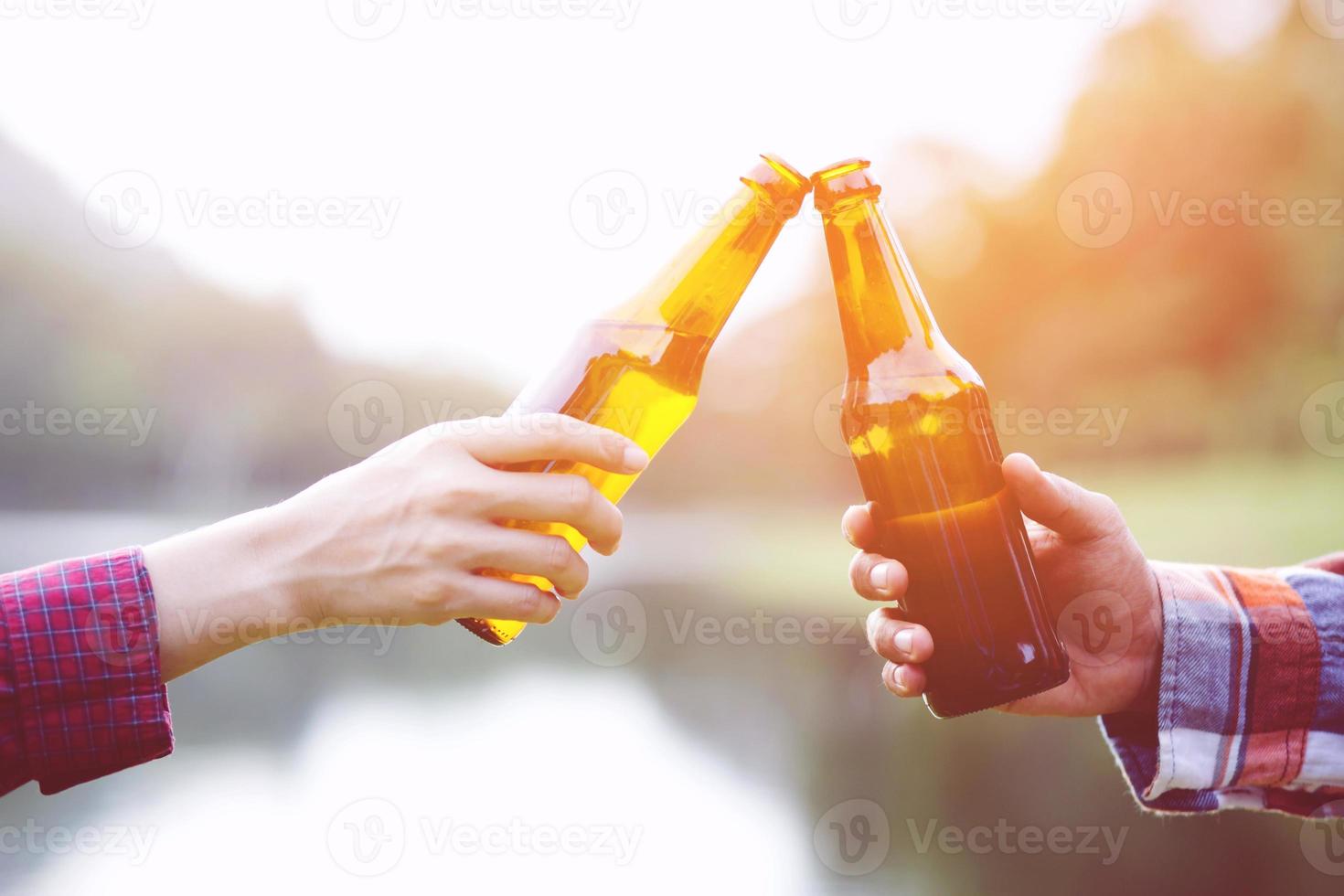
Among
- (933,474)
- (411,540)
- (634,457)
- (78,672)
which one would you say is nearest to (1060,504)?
(933,474)

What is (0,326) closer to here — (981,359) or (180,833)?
(981,359)

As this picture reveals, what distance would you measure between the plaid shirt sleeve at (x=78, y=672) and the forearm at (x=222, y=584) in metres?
0.02

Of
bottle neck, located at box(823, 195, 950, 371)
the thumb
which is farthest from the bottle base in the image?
bottle neck, located at box(823, 195, 950, 371)

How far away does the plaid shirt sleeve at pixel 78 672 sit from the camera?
1.05 m

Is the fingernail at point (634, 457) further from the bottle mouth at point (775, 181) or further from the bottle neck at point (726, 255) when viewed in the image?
the bottle mouth at point (775, 181)

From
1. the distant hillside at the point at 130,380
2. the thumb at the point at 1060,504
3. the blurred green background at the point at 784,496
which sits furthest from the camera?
the distant hillside at the point at 130,380

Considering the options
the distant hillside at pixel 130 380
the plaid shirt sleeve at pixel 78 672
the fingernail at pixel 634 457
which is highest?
the distant hillside at pixel 130 380

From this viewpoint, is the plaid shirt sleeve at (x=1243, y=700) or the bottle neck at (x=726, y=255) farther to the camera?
the plaid shirt sleeve at (x=1243, y=700)

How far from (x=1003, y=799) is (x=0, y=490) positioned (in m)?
25.0

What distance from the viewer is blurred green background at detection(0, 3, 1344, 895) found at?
3121mm

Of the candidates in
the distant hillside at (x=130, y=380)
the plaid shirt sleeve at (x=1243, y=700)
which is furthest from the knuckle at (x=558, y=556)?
the distant hillside at (x=130, y=380)

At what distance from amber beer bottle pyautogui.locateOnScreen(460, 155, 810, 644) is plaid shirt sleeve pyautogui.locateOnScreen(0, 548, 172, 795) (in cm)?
36

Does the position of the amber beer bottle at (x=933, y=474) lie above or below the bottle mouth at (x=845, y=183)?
below

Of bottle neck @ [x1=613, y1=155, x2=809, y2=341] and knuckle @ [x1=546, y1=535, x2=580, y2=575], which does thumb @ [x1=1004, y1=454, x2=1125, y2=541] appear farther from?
knuckle @ [x1=546, y1=535, x2=580, y2=575]
